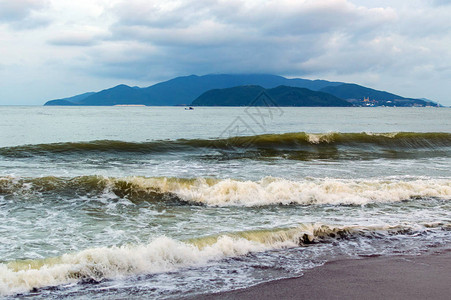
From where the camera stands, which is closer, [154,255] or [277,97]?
[154,255]

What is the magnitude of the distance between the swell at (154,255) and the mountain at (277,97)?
138m

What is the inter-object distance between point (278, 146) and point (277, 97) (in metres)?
129

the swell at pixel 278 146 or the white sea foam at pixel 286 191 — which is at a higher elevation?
the swell at pixel 278 146

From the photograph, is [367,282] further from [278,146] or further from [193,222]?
[278,146]

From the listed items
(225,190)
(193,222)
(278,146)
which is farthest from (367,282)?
(278,146)

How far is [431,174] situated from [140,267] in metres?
13.1

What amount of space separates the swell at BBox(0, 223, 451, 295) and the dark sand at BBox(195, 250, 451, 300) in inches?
51.1

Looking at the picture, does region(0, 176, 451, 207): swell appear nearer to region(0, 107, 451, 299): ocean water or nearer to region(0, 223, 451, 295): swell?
region(0, 107, 451, 299): ocean water

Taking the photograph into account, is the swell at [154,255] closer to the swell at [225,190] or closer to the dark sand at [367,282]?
the dark sand at [367,282]

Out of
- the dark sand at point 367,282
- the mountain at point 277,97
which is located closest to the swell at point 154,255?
the dark sand at point 367,282

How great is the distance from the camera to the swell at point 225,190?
10.6m

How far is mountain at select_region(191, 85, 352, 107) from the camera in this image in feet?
506

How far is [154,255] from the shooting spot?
20.2ft

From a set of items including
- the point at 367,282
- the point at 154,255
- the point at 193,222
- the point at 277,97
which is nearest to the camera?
the point at 367,282
